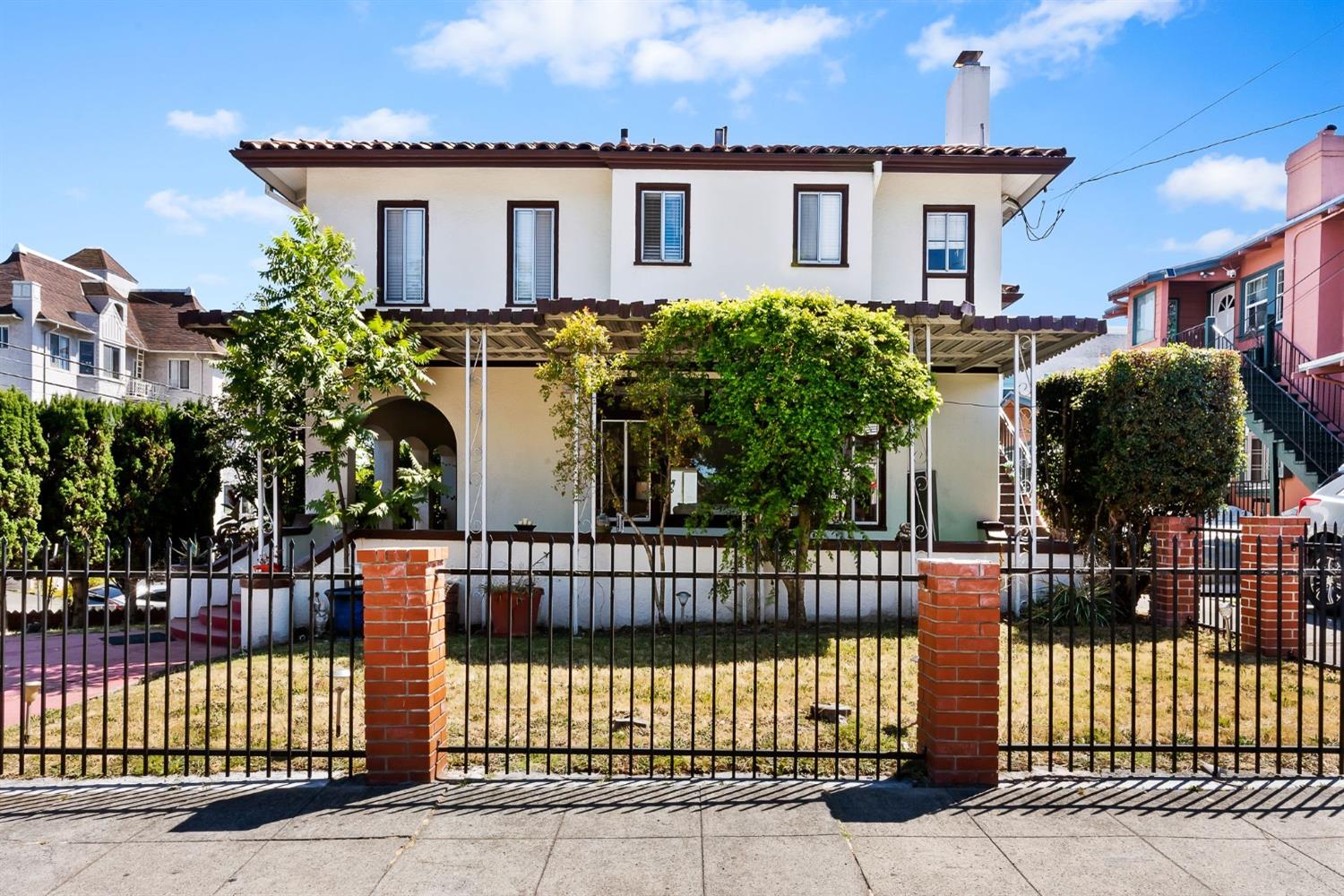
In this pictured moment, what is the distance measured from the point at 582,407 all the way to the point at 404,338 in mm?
2604

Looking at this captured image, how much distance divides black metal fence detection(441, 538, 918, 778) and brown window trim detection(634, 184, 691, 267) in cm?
454

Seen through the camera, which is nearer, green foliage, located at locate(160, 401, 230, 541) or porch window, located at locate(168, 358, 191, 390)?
green foliage, located at locate(160, 401, 230, 541)

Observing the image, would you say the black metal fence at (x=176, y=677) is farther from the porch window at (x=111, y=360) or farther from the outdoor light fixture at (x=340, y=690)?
the porch window at (x=111, y=360)

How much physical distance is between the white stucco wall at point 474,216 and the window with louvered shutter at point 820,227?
3046 mm

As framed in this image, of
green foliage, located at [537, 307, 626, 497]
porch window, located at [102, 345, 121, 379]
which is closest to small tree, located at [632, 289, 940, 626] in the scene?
green foliage, located at [537, 307, 626, 497]

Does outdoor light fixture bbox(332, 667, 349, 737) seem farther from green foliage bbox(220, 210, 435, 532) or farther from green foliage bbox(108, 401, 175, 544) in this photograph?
green foliage bbox(108, 401, 175, 544)

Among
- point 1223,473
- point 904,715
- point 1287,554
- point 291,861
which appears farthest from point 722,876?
point 1223,473

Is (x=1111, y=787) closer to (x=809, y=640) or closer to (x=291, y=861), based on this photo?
(x=291, y=861)

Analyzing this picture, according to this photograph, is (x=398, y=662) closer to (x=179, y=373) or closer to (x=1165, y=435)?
(x=1165, y=435)

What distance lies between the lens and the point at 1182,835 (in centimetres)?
502

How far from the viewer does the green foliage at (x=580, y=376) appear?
11273 millimetres

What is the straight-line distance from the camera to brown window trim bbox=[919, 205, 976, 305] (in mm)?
15000

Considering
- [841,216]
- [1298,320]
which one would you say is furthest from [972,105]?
[1298,320]

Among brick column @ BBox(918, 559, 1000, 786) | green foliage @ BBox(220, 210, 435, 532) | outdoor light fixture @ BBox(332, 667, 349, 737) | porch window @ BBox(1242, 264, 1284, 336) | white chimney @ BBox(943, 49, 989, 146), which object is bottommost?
outdoor light fixture @ BBox(332, 667, 349, 737)
